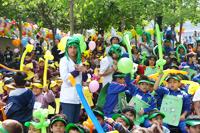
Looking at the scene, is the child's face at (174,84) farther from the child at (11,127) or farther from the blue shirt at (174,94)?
the child at (11,127)

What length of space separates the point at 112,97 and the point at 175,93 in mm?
966

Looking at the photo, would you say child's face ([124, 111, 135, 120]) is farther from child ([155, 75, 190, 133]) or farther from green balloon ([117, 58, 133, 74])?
green balloon ([117, 58, 133, 74])

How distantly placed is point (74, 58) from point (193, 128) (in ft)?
6.29

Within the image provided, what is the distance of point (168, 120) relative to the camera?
6.28 metres

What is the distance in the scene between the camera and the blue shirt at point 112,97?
668 centimetres

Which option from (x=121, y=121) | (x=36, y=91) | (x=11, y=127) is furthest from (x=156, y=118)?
(x=36, y=91)

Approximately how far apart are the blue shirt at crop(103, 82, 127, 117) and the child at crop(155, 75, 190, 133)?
1.92ft

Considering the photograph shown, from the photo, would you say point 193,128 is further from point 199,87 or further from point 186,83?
point 186,83

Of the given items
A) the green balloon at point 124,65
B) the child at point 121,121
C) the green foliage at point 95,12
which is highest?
the green foliage at point 95,12

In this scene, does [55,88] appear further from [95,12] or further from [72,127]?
[95,12]

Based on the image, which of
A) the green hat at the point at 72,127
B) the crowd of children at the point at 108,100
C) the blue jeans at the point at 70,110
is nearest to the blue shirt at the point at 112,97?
the crowd of children at the point at 108,100

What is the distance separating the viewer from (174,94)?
21.1ft

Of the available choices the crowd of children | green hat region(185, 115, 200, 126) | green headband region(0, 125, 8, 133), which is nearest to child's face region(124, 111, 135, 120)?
the crowd of children

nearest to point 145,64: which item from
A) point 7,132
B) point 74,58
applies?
point 74,58
